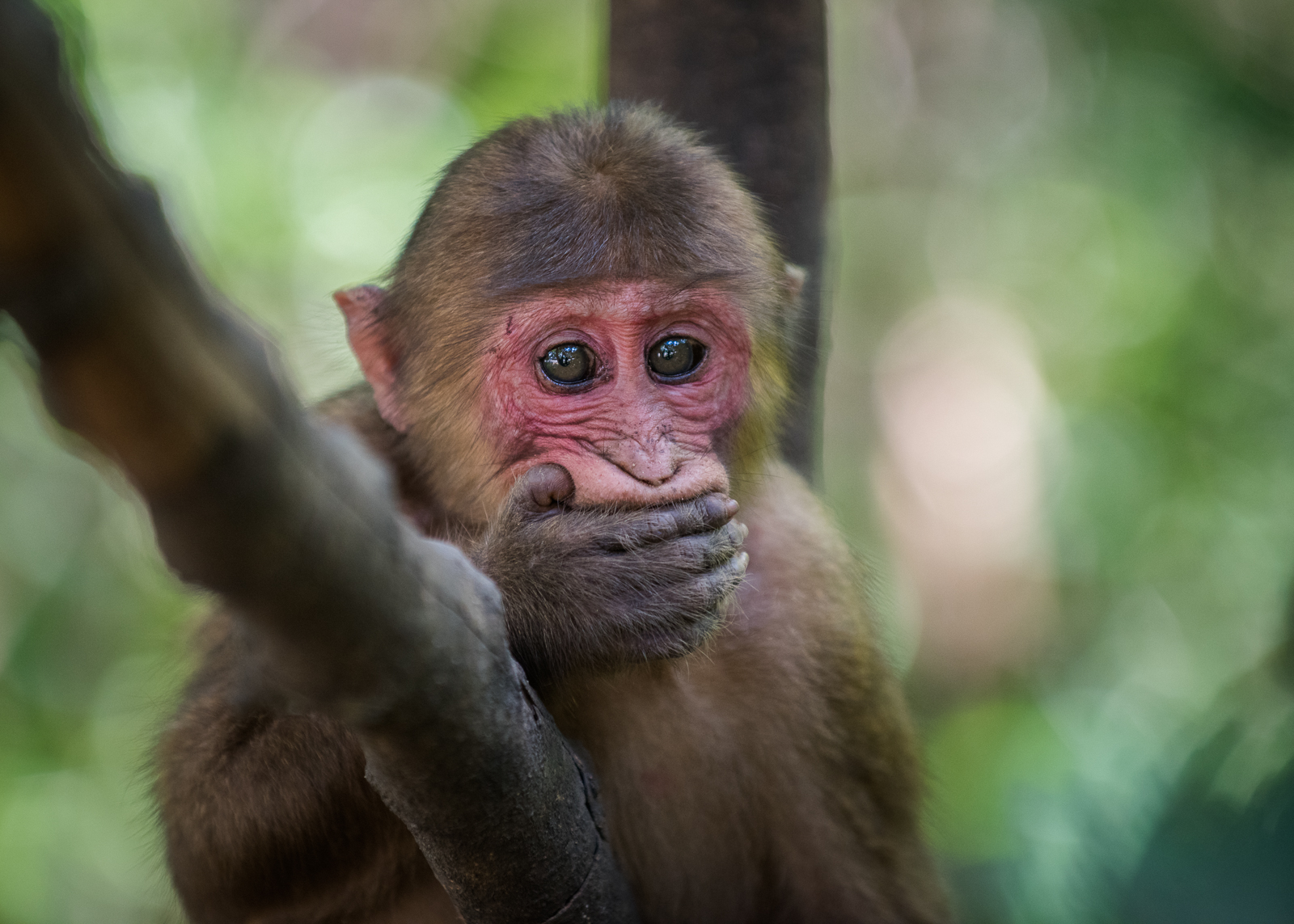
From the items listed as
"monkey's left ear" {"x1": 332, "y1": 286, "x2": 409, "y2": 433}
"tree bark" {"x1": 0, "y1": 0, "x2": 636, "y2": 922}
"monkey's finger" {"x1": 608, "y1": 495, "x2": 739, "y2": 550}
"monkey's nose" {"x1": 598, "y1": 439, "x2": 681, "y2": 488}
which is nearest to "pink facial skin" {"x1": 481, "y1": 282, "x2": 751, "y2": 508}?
"monkey's nose" {"x1": 598, "y1": 439, "x2": 681, "y2": 488}

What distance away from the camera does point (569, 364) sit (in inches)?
133

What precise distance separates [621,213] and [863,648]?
1.80 m

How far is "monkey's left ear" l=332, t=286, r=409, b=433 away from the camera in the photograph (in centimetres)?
376

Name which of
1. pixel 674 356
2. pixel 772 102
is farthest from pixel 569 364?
pixel 772 102

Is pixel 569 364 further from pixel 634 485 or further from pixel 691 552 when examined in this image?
pixel 691 552

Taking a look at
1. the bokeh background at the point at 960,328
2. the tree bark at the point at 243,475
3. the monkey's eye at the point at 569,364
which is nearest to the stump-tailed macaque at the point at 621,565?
the monkey's eye at the point at 569,364

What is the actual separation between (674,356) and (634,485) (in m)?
0.73

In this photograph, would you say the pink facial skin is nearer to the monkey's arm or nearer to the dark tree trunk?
the monkey's arm

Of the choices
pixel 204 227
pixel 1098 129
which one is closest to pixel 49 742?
pixel 204 227

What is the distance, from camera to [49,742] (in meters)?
9.20

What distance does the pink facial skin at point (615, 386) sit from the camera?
10.4 feet

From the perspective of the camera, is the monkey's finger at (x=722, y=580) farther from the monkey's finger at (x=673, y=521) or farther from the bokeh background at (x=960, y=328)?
the bokeh background at (x=960, y=328)

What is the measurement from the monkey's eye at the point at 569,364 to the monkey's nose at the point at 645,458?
0.34 m

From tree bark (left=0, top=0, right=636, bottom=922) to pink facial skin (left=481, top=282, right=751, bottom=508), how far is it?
1.29 m
